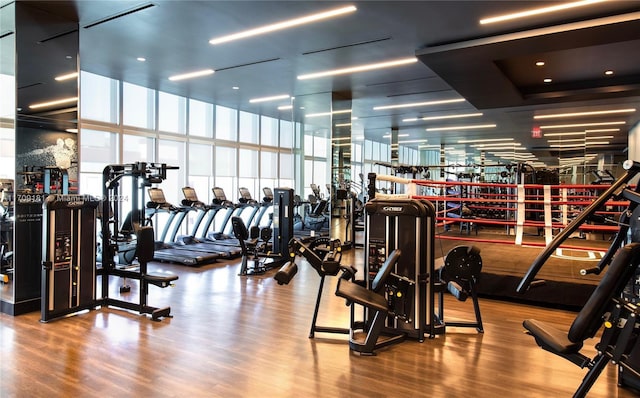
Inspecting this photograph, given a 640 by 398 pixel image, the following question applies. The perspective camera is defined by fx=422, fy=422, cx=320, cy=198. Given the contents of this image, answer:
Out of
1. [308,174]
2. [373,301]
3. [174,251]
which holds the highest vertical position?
[308,174]

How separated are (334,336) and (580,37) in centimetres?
471

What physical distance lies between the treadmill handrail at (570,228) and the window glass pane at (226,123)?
393 inches

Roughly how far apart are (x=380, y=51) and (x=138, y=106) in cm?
561

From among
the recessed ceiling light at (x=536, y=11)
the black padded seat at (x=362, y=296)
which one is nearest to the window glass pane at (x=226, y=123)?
the recessed ceiling light at (x=536, y=11)

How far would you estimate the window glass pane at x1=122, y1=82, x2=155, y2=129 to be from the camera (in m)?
8.95

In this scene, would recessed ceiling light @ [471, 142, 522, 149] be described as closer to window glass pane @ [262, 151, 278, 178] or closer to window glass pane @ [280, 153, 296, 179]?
window glass pane @ [280, 153, 296, 179]

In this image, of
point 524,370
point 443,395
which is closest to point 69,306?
point 443,395

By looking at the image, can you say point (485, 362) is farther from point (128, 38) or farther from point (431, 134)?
point (431, 134)

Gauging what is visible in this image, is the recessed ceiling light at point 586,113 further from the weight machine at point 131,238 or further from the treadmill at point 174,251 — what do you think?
the weight machine at point 131,238

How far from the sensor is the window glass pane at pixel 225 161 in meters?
11.1

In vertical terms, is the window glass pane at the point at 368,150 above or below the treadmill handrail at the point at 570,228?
above

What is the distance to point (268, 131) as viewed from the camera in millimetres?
12930

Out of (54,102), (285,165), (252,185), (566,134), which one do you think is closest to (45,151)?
(54,102)

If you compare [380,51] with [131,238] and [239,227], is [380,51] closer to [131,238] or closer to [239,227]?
[239,227]
